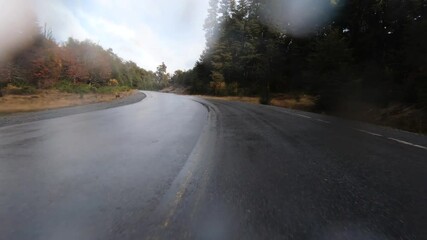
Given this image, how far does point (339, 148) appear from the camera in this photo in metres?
7.89

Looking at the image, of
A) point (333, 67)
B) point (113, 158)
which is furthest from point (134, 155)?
point (333, 67)

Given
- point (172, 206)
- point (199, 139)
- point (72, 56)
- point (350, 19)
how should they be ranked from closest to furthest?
1. point (172, 206)
2. point (199, 139)
3. point (350, 19)
4. point (72, 56)

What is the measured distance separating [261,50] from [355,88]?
34.8m

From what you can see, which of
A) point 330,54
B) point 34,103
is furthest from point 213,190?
point 34,103

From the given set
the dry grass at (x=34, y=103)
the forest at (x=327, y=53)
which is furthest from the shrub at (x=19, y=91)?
the forest at (x=327, y=53)

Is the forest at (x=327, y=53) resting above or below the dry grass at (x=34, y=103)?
above

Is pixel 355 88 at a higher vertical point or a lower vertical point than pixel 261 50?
lower

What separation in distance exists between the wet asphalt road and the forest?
1409 cm

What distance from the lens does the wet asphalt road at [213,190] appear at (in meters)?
3.34

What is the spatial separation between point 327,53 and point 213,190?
2932 cm

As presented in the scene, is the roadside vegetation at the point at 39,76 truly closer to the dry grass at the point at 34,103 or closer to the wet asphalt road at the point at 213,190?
the dry grass at the point at 34,103

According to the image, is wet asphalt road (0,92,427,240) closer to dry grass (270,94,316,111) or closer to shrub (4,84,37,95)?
dry grass (270,94,316,111)

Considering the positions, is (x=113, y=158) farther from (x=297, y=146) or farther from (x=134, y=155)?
(x=297, y=146)

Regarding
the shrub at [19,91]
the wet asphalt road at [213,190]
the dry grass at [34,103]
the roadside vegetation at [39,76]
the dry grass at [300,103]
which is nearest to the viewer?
the wet asphalt road at [213,190]
